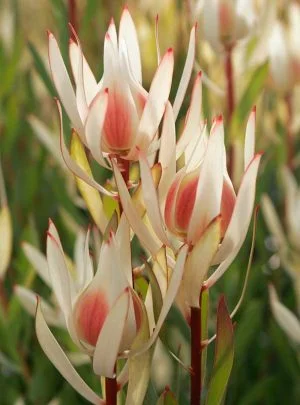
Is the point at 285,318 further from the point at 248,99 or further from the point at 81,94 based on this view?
the point at 81,94

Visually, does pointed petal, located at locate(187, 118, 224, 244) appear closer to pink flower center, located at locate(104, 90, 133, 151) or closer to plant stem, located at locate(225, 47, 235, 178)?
pink flower center, located at locate(104, 90, 133, 151)

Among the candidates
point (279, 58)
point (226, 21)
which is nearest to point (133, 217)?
point (226, 21)

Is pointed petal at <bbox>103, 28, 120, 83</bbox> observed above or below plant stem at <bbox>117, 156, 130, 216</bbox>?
above

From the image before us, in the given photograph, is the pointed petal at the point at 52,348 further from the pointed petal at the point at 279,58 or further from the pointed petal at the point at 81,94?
the pointed petal at the point at 279,58

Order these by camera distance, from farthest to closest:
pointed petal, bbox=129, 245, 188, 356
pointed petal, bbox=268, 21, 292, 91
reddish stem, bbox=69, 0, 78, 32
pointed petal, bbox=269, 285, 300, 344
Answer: pointed petal, bbox=268, 21, 292, 91 → reddish stem, bbox=69, 0, 78, 32 → pointed petal, bbox=269, 285, 300, 344 → pointed petal, bbox=129, 245, 188, 356

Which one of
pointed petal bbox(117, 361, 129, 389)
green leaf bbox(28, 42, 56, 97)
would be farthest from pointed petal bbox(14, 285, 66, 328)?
pointed petal bbox(117, 361, 129, 389)
